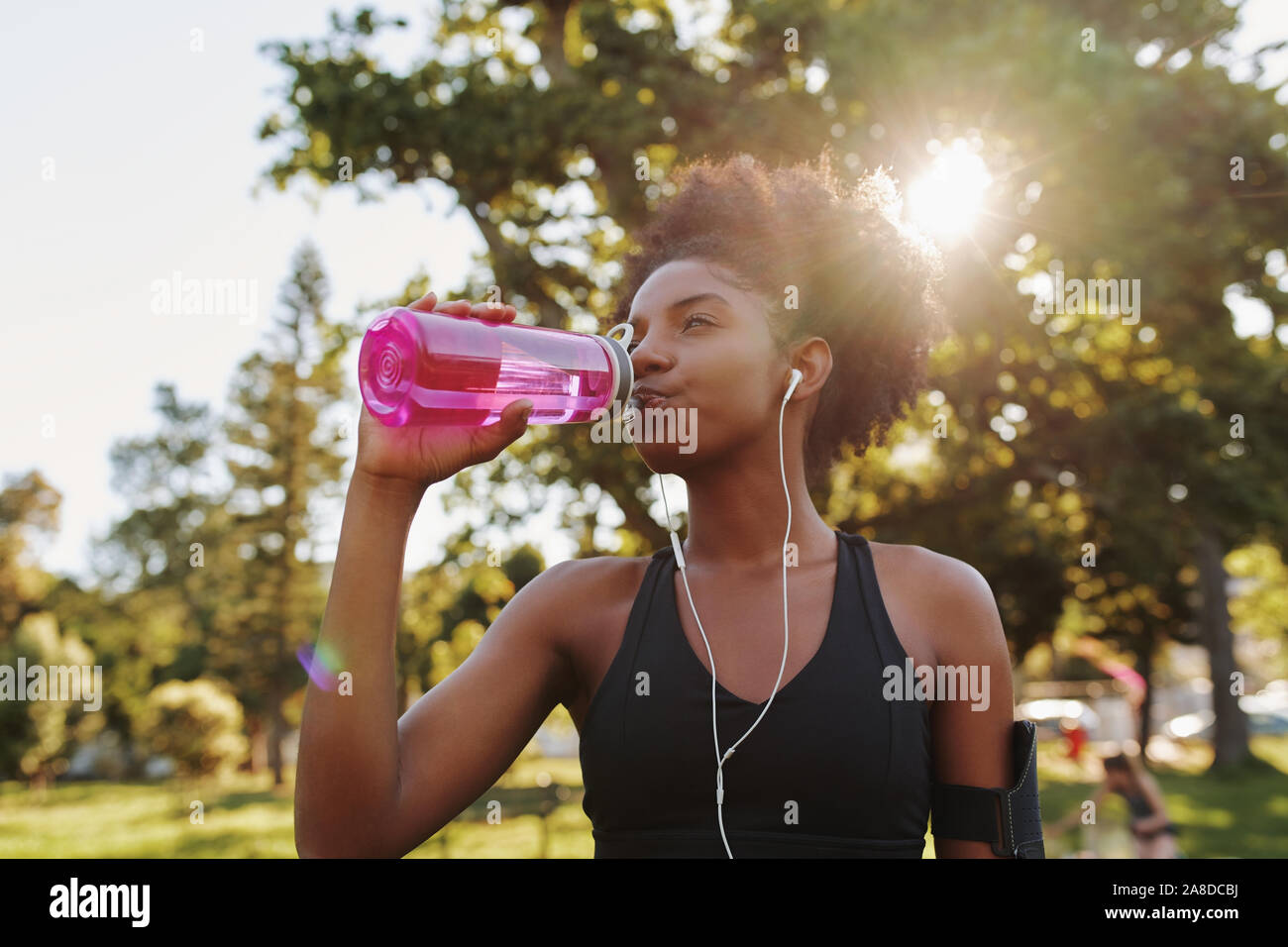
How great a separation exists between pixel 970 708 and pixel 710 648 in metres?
0.50

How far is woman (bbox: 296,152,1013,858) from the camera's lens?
1.67 meters

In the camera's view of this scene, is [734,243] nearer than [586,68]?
Yes

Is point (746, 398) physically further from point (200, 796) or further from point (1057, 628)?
point (200, 796)

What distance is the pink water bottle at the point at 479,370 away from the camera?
1710 millimetres

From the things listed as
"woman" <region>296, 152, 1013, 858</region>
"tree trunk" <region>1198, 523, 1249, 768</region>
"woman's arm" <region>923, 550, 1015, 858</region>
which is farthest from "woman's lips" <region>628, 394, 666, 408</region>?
"tree trunk" <region>1198, 523, 1249, 768</region>

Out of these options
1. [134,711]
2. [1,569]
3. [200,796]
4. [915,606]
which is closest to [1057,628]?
[200,796]

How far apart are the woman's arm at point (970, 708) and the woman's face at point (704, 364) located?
505mm

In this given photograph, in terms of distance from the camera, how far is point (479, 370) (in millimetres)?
1810

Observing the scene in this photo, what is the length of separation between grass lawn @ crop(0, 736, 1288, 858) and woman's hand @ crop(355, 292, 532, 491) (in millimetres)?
9184

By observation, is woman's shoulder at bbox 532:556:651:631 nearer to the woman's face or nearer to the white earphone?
the white earphone

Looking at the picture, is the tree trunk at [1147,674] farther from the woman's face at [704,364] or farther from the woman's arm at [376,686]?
the woman's arm at [376,686]

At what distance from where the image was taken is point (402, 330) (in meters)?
1.71

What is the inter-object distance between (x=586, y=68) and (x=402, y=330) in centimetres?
1044

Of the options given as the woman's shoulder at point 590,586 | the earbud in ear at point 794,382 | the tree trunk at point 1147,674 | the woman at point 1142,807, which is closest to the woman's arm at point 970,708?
the earbud in ear at point 794,382
